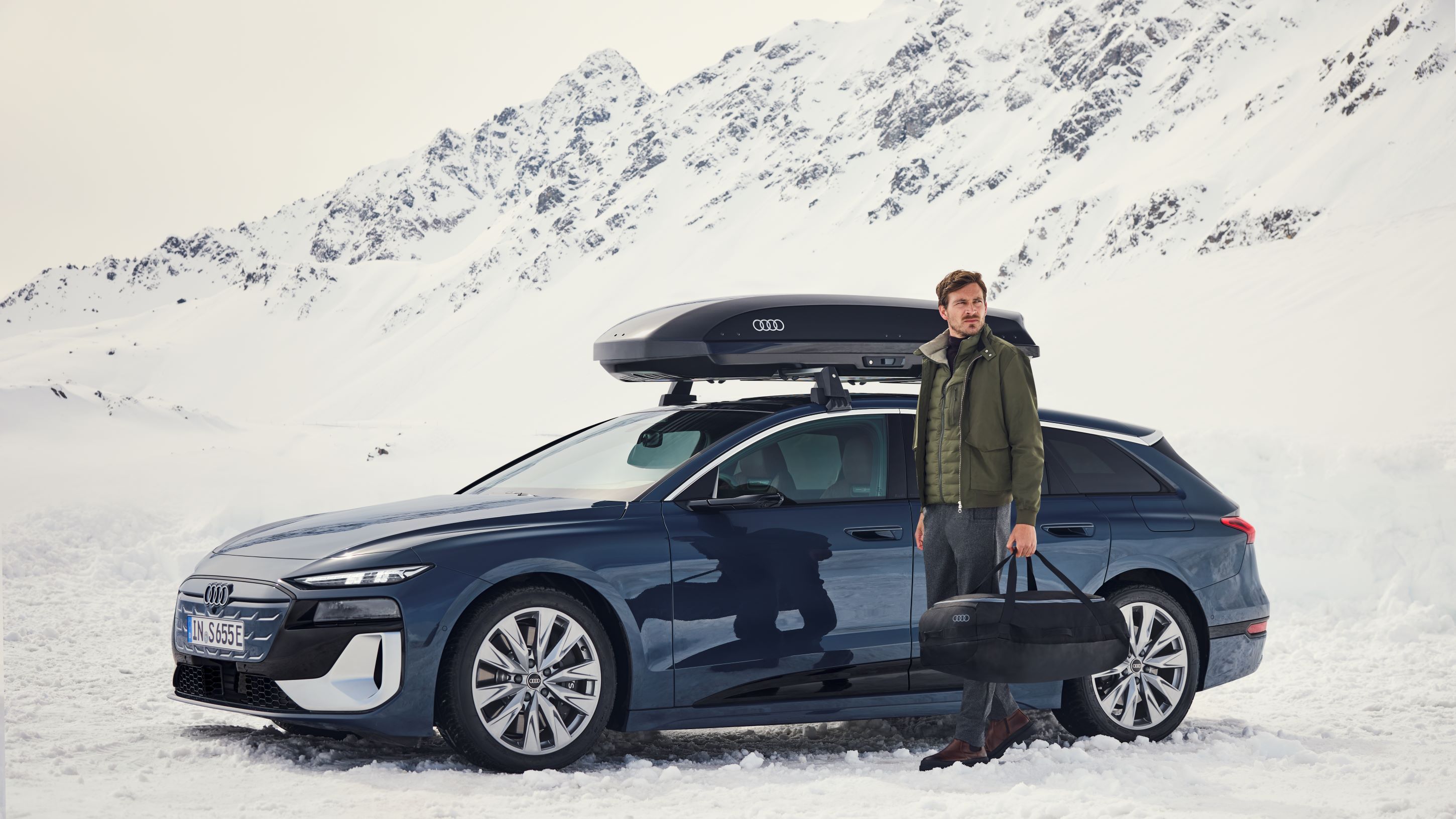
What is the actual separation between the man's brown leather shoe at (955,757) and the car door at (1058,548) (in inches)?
13.1

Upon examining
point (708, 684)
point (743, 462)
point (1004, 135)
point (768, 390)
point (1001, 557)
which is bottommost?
point (708, 684)

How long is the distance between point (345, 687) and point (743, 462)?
1.82m

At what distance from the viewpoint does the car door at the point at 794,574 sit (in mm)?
5234

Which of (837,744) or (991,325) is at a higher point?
(991,325)

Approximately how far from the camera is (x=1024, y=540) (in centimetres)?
511

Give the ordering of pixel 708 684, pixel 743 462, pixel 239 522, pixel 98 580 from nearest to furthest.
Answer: pixel 708 684 < pixel 743 462 < pixel 98 580 < pixel 239 522

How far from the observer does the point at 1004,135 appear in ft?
380

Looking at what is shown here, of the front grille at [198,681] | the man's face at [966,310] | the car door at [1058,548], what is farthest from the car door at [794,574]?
the front grille at [198,681]

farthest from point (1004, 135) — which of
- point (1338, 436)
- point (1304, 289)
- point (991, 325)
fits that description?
point (991, 325)

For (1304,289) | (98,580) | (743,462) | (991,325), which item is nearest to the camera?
(743,462)

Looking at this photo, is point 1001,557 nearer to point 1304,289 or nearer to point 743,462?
point 743,462

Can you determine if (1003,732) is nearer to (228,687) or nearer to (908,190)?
(228,687)

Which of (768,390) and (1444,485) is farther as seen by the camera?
(768,390)

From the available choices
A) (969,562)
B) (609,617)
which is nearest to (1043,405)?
(969,562)
